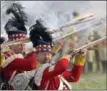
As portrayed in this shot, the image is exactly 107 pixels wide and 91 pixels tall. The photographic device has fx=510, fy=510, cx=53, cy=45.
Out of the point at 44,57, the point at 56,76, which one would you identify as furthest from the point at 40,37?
the point at 56,76

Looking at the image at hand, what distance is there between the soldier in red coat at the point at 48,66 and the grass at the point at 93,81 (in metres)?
1.97

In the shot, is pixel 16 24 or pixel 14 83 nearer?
pixel 14 83

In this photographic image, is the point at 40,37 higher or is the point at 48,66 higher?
the point at 40,37

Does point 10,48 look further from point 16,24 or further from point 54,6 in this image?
point 54,6

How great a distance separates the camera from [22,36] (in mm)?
3707

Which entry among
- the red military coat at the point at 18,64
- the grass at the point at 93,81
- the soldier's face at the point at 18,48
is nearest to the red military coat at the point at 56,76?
the red military coat at the point at 18,64

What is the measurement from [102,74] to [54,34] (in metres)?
2.64


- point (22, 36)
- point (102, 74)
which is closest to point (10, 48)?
point (22, 36)

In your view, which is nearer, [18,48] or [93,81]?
[18,48]

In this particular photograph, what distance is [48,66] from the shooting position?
9.87 ft

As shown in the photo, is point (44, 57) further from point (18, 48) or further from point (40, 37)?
point (18, 48)

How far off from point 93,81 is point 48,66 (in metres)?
2.96

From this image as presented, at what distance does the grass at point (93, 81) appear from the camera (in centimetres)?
541

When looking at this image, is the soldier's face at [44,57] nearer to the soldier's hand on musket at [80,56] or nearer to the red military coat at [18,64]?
the red military coat at [18,64]
